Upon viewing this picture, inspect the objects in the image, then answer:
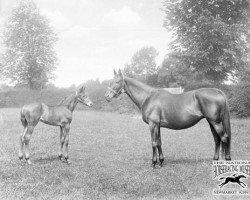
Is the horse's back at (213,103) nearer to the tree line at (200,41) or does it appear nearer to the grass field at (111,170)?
the grass field at (111,170)

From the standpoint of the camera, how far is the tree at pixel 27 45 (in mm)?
36375

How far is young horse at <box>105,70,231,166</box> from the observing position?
26.7 ft

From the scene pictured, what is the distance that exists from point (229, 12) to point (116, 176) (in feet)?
77.3

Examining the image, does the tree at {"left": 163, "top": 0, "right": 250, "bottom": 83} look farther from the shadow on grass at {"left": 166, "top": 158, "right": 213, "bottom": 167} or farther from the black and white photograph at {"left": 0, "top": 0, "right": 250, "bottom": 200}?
the shadow on grass at {"left": 166, "top": 158, "right": 213, "bottom": 167}

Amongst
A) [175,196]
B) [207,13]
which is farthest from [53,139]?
[207,13]

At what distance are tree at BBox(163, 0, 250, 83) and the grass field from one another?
14153 millimetres

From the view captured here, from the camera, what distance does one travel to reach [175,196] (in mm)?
6281

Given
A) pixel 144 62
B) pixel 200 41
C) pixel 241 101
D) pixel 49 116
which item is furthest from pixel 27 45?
pixel 49 116

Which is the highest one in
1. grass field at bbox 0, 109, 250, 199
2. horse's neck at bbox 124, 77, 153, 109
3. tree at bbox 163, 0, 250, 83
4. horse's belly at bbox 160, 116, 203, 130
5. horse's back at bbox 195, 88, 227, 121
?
tree at bbox 163, 0, 250, 83

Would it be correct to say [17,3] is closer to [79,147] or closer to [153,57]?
[153,57]

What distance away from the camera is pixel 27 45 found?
118ft

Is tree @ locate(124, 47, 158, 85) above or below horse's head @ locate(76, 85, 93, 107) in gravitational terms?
above

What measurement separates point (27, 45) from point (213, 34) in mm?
22459

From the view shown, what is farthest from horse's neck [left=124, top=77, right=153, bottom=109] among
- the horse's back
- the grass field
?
the grass field
